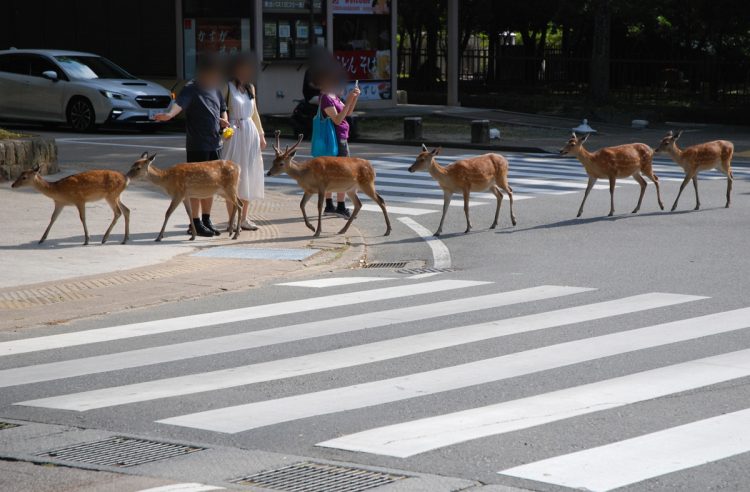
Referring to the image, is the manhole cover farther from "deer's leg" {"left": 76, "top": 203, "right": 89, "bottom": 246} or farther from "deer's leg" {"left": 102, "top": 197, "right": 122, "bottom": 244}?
"deer's leg" {"left": 76, "top": 203, "right": 89, "bottom": 246}

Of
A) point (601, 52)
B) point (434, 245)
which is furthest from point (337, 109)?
point (601, 52)

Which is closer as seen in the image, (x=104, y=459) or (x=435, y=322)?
(x=104, y=459)

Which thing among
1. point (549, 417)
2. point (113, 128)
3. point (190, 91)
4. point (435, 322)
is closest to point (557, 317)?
point (435, 322)

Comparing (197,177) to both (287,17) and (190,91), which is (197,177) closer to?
(190,91)

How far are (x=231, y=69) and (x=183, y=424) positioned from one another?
8300mm

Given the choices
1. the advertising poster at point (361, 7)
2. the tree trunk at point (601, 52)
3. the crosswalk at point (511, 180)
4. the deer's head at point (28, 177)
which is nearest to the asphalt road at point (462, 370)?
the deer's head at point (28, 177)

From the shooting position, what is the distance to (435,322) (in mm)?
9938

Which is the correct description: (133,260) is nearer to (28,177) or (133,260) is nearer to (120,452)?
(28,177)

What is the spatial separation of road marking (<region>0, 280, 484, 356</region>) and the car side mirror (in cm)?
1890

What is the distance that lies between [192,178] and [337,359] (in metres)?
5.68

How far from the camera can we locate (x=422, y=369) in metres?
8.34

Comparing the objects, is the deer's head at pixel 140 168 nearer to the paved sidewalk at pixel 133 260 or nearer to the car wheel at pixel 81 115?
the paved sidewalk at pixel 133 260

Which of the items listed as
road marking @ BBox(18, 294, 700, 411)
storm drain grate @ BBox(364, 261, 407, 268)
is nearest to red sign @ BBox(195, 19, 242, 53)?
storm drain grate @ BBox(364, 261, 407, 268)

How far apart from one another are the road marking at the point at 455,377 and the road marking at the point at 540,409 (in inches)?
20.9
